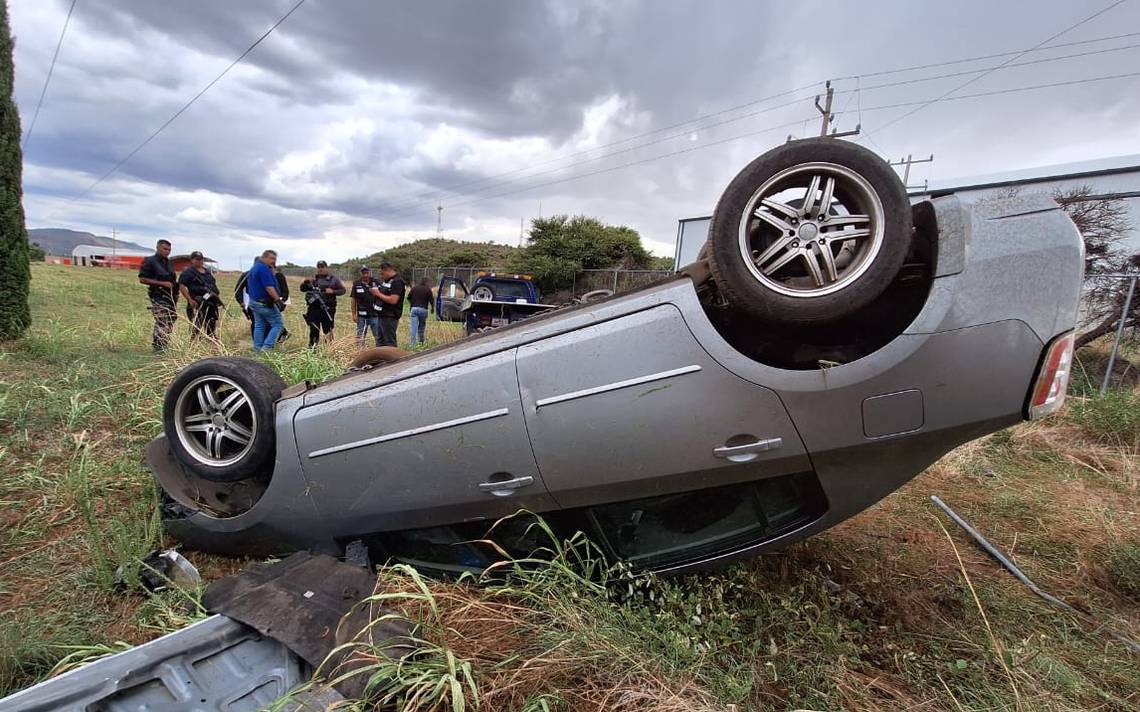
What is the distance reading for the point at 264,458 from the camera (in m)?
2.19

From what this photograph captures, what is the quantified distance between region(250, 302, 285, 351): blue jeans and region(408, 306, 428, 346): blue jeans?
2593 mm

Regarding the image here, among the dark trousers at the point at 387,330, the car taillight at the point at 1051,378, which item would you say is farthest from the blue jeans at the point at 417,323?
the car taillight at the point at 1051,378

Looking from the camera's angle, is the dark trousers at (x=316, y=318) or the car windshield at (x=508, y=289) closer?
the dark trousers at (x=316, y=318)

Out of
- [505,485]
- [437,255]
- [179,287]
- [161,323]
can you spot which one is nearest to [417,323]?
[179,287]

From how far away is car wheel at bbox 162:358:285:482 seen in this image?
7.16ft

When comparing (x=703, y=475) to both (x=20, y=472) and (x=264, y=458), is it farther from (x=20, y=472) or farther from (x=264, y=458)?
(x=20, y=472)

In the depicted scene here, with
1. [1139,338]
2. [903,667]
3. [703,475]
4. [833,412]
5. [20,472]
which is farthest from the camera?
[1139,338]

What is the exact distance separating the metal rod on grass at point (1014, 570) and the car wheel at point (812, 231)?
193cm

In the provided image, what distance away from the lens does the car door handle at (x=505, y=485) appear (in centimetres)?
186

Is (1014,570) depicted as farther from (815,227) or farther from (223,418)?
(223,418)

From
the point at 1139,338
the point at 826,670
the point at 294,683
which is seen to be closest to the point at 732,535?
the point at 826,670

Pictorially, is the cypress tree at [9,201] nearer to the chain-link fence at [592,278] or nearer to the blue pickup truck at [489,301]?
the blue pickup truck at [489,301]

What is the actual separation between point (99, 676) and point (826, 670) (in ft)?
7.45

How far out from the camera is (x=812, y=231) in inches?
66.8
